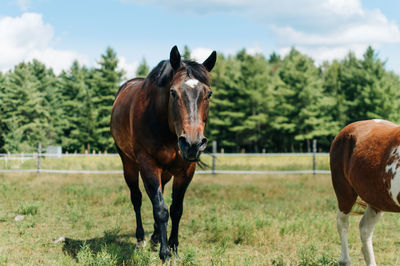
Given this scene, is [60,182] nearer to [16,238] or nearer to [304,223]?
[16,238]

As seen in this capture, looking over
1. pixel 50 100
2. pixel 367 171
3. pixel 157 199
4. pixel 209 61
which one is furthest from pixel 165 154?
pixel 50 100


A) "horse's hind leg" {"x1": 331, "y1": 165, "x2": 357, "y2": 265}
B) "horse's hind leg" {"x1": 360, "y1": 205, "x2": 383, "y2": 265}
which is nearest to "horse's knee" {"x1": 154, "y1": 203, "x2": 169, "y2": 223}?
"horse's hind leg" {"x1": 331, "y1": 165, "x2": 357, "y2": 265}

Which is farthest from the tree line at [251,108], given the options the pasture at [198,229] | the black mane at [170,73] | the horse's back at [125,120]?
the black mane at [170,73]

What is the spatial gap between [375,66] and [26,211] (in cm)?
3617

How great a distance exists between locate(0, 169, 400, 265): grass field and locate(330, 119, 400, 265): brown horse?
0.61 meters

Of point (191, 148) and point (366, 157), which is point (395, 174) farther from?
point (191, 148)

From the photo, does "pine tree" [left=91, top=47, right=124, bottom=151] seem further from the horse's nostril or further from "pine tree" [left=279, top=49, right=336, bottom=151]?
the horse's nostril

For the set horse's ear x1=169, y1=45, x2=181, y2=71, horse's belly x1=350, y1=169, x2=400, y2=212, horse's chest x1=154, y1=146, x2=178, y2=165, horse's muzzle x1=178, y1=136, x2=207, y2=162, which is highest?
horse's ear x1=169, y1=45, x2=181, y2=71

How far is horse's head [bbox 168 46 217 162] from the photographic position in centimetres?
300

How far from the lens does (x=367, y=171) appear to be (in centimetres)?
330

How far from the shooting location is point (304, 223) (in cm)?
580

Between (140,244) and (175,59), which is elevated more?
(175,59)

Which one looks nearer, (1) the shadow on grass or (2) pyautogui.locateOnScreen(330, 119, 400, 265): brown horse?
(2) pyautogui.locateOnScreen(330, 119, 400, 265): brown horse

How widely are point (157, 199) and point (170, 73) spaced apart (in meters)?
1.35
